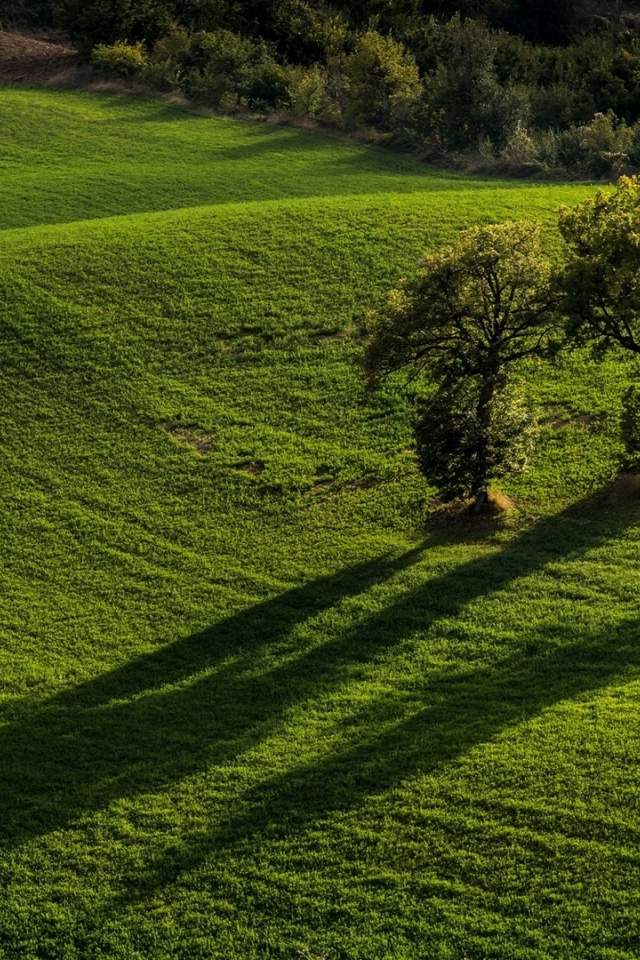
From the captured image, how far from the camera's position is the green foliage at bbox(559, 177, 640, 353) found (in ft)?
115

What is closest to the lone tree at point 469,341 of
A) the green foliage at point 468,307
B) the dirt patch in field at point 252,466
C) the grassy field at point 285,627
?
the green foliage at point 468,307

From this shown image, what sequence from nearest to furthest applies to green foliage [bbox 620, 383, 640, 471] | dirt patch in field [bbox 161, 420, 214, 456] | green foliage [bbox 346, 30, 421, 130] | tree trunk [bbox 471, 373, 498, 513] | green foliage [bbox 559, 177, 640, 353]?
1. green foliage [bbox 559, 177, 640, 353]
2. green foliage [bbox 620, 383, 640, 471]
3. tree trunk [bbox 471, 373, 498, 513]
4. dirt patch in field [bbox 161, 420, 214, 456]
5. green foliage [bbox 346, 30, 421, 130]

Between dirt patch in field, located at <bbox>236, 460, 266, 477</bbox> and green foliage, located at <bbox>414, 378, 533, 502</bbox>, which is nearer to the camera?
green foliage, located at <bbox>414, 378, 533, 502</bbox>

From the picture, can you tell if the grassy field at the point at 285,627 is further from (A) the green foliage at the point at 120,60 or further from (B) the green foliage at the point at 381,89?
(A) the green foliage at the point at 120,60

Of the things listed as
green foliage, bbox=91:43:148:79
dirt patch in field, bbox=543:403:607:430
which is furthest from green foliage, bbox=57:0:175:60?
dirt patch in field, bbox=543:403:607:430

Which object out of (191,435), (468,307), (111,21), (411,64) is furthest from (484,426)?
(111,21)

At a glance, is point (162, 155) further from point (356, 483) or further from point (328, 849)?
point (328, 849)

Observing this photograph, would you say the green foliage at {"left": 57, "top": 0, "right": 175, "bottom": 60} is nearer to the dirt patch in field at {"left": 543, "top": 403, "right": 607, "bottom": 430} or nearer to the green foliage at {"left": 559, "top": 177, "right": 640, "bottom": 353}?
the dirt patch in field at {"left": 543, "top": 403, "right": 607, "bottom": 430}

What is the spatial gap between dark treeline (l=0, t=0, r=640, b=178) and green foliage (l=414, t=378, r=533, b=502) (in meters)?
34.6

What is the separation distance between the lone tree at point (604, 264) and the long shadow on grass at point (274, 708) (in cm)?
673

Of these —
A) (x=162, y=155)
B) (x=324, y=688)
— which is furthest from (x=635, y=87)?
(x=324, y=688)

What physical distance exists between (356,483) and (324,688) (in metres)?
12.4

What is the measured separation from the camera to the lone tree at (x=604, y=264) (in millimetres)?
35062

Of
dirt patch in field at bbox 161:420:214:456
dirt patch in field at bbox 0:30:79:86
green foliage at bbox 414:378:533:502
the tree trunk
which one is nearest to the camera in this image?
the tree trunk
